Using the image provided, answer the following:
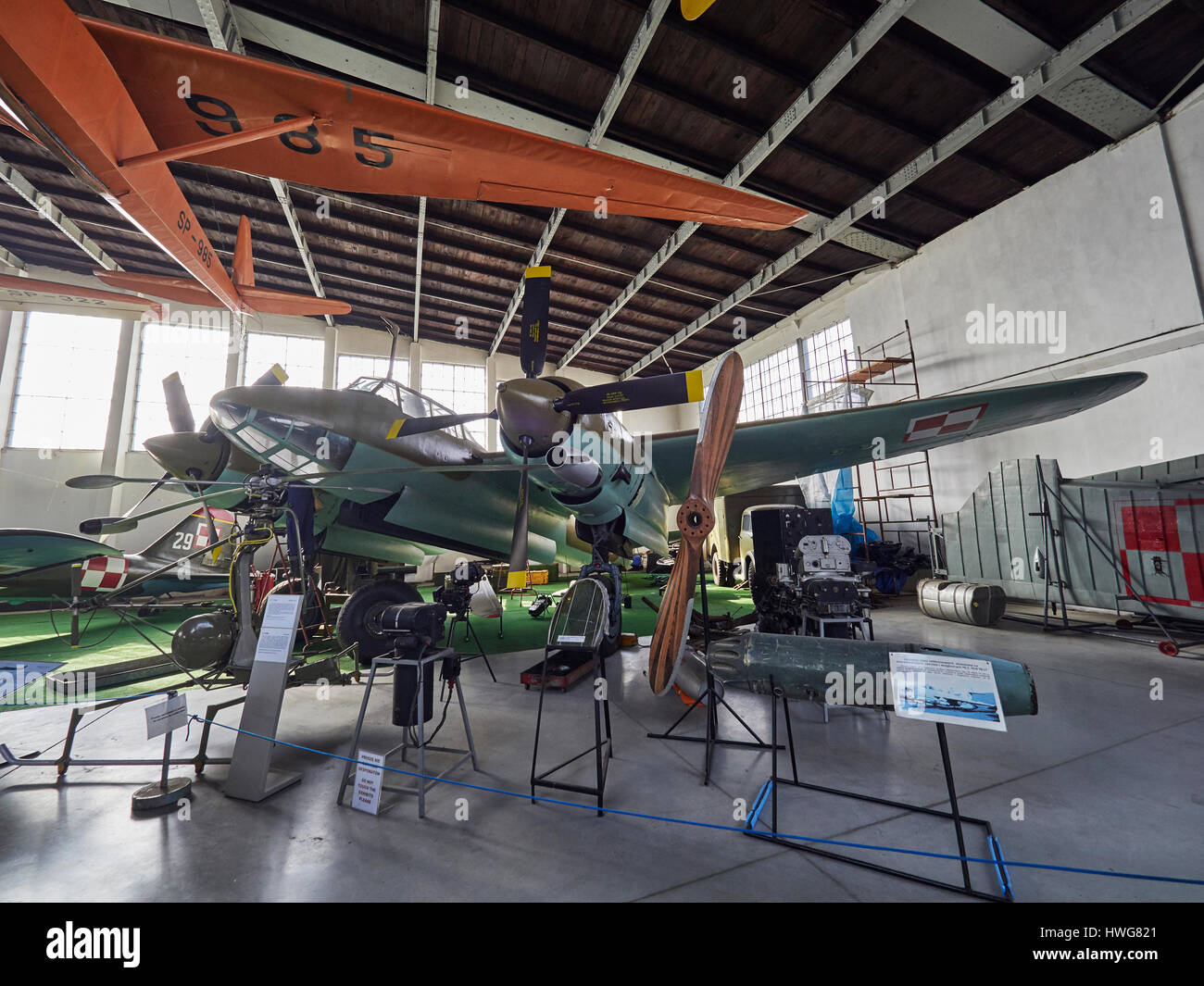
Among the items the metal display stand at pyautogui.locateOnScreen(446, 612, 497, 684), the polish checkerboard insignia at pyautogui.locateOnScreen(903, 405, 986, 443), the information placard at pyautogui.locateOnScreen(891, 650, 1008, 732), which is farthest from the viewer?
the polish checkerboard insignia at pyautogui.locateOnScreen(903, 405, 986, 443)

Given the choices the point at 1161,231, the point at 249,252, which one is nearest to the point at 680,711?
the point at 1161,231

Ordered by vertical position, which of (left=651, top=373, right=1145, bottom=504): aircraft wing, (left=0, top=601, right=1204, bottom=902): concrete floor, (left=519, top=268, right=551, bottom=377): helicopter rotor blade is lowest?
(left=0, top=601, right=1204, bottom=902): concrete floor

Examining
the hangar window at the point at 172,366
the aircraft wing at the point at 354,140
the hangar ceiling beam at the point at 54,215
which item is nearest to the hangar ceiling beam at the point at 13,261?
the hangar ceiling beam at the point at 54,215

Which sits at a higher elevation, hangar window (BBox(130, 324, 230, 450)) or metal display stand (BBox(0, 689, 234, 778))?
hangar window (BBox(130, 324, 230, 450))

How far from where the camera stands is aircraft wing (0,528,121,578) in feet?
20.7

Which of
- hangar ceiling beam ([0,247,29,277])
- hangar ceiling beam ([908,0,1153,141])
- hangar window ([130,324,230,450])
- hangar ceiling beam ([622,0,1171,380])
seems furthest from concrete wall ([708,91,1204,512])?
hangar ceiling beam ([0,247,29,277])

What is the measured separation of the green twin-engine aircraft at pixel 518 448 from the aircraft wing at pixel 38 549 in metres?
1.37

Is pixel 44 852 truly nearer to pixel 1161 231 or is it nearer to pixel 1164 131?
pixel 1161 231

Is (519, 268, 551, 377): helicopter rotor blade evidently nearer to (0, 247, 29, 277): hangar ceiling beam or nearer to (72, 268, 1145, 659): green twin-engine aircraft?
(72, 268, 1145, 659): green twin-engine aircraft

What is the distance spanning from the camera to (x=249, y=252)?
32.9 feet

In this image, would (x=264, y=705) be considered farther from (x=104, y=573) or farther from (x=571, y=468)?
(x=104, y=573)

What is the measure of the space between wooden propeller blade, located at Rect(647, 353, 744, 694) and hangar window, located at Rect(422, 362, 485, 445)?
16151 mm

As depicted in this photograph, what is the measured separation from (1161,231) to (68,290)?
73.9 feet

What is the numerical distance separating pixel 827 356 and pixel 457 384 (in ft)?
45.4
